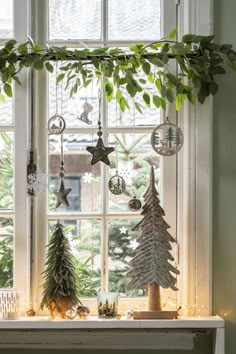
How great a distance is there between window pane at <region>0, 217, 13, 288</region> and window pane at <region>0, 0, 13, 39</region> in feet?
2.38

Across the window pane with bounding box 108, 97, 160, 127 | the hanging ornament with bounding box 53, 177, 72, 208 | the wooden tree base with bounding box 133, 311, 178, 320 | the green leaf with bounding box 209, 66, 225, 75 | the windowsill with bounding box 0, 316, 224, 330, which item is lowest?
the windowsill with bounding box 0, 316, 224, 330

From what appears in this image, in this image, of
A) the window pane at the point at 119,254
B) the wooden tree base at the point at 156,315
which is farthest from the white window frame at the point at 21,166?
the wooden tree base at the point at 156,315

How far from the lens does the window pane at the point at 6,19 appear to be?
2.17 metres

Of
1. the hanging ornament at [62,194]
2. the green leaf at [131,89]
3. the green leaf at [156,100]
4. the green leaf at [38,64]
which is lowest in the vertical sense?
the hanging ornament at [62,194]

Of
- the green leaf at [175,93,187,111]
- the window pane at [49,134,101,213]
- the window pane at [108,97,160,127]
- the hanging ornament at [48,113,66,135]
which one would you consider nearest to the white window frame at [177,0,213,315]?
the green leaf at [175,93,187,111]

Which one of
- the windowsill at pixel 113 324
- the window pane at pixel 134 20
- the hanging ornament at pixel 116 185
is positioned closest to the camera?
the windowsill at pixel 113 324

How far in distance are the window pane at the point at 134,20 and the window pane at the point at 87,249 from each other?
2.44 ft

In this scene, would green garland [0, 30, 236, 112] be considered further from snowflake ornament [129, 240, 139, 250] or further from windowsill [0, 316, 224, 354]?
windowsill [0, 316, 224, 354]

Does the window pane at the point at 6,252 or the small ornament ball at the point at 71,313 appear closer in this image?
the small ornament ball at the point at 71,313

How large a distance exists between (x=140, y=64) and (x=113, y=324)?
94cm

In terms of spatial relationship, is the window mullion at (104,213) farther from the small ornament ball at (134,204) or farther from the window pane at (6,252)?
the window pane at (6,252)

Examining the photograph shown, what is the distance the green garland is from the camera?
6.56 ft

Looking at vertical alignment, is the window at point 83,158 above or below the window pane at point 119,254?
above

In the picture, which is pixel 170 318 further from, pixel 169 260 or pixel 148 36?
pixel 148 36
